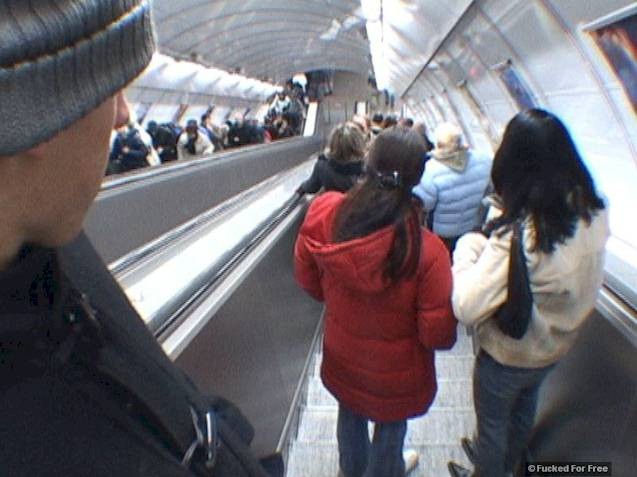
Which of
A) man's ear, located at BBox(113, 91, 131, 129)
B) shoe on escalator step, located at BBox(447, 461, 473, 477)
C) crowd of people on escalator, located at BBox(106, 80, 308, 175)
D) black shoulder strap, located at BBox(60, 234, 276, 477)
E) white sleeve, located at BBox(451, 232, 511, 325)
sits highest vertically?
crowd of people on escalator, located at BBox(106, 80, 308, 175)

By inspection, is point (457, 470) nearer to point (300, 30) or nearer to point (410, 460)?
point (410, 460)

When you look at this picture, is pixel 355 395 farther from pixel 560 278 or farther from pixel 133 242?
pixel 133 242

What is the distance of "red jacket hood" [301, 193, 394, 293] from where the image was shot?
6.95 feet

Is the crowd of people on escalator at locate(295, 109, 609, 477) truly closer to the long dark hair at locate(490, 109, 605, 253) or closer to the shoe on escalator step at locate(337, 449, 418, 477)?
the long dark hair at locate(490, 109, 605, 253)

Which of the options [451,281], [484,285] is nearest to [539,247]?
[484,285]

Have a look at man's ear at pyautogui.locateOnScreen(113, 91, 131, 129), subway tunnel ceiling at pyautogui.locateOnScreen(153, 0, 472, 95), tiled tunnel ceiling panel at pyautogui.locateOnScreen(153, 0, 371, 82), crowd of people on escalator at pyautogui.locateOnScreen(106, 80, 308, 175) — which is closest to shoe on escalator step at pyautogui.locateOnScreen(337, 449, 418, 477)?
crowd of people on escalator at pyautogui.locateOnScreen(106, 80, 308, 175)

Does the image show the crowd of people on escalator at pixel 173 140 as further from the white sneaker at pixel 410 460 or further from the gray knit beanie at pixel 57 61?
the white sneaker at pixel 410 460

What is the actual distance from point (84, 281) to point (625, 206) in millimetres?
5596

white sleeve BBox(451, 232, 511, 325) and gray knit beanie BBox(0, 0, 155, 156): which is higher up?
gray knit beanie BBox(0, 0, 155, 156)

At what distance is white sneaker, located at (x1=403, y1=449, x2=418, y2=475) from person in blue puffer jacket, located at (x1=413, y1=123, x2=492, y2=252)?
2018 millimetres

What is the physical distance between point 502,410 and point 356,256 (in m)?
1.18

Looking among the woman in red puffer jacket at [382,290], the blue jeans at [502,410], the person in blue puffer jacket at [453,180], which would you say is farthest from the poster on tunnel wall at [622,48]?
the blue jeans at [502,410]

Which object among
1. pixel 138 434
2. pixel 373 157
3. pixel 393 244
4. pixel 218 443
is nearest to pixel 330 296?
pixel 393 244

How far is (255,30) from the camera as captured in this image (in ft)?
71.6
